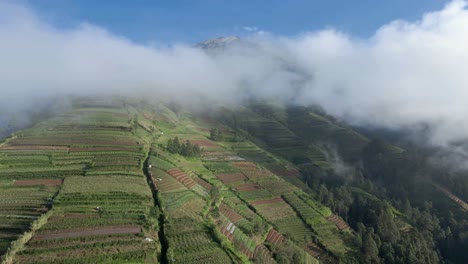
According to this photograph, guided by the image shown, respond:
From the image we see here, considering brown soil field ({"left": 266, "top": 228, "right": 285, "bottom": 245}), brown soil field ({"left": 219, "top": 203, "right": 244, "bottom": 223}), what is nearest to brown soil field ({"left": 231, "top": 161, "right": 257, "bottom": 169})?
brown soil field ({"left": 219, "top": 203, "right": 244, "bottom": 223})

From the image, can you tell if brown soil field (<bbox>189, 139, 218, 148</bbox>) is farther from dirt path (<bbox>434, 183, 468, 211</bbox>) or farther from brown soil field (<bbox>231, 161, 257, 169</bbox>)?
Answer: dirt path (<bbox>434, 183, 468, 211</bbox>)

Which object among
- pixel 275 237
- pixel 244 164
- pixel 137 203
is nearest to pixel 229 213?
pixel 275 237

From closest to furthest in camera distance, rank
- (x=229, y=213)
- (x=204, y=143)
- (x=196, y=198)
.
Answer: (x=196, y=198) → (x=229, y=213) → (x=204, y=143)

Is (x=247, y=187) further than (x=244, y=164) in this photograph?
No

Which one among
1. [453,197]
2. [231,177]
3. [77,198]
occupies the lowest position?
[231,177]

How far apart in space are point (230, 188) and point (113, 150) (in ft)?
109

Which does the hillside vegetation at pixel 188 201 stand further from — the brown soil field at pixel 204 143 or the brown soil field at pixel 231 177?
the brown soil field at pixel 204 143

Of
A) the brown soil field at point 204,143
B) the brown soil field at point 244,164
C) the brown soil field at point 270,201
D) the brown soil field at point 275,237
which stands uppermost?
the brown soil field at point 204,143

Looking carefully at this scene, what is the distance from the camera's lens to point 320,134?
198m

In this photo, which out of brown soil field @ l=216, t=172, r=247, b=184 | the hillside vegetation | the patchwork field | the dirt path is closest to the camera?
the patchwork field

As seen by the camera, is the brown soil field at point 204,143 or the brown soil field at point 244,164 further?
the brown soil field at point 204,143

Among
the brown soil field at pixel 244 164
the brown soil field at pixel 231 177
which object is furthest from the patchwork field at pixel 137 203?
the brown soil field at pixel 244 164

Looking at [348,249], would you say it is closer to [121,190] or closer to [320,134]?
[121,190]

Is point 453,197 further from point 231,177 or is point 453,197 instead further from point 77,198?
point 77,198
